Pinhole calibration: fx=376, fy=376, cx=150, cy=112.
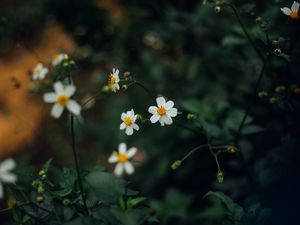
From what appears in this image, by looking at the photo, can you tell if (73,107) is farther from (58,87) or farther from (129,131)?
(129,131)

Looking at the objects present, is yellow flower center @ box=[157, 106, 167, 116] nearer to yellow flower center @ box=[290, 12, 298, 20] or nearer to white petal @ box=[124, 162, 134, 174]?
white petal @ box=[124, 162, 134, 174]

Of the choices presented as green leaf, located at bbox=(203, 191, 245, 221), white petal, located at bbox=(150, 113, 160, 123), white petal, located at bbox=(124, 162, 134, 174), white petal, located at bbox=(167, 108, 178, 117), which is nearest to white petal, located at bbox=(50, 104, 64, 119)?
white petal, located at bbox=(124, 162, 134, 174)

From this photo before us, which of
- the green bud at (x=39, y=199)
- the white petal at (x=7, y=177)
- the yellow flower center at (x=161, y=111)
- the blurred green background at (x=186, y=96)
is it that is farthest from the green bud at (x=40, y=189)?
the blurred green background at (x=186, y=96)

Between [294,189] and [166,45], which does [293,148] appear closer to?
[294,189]

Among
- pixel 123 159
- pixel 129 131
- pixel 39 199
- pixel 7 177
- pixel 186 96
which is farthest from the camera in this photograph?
pixel 186 96

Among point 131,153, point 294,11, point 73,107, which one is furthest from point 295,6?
point 73,107

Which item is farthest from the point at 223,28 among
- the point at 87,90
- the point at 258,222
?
the point at 258,222
